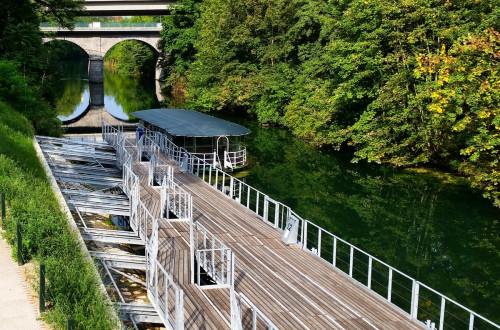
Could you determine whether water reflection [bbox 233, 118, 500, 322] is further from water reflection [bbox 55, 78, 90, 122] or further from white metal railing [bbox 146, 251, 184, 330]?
water reflection [bbox 55, 78, 90, 122]

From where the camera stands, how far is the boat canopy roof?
106 feet

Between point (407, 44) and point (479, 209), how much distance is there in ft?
43.6

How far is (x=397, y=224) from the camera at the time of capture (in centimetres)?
2625

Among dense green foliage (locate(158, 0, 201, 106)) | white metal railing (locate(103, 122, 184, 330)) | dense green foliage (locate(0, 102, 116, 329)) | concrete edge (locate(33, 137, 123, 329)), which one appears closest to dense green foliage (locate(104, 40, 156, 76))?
dense green foliage (locate(158, 0, 201, 106))

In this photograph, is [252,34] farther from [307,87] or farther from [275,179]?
[275,179]

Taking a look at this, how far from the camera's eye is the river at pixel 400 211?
20.8 m

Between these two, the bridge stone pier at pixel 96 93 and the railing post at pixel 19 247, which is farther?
the bridge stone pier at pixel 96 93

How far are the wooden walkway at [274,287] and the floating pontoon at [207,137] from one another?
531 inches

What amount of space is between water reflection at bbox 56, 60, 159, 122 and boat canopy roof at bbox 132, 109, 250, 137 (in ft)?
80.9

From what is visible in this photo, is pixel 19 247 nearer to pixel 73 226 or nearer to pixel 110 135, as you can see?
pixel 73 226

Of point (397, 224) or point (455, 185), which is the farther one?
point (455, 185)

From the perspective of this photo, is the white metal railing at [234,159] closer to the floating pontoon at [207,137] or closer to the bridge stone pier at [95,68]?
the floating pontoon at [207,137]

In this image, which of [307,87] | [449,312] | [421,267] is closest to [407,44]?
[307,87]

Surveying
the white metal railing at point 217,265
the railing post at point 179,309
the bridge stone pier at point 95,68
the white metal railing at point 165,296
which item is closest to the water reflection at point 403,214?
the white metal railing at point 217,265
